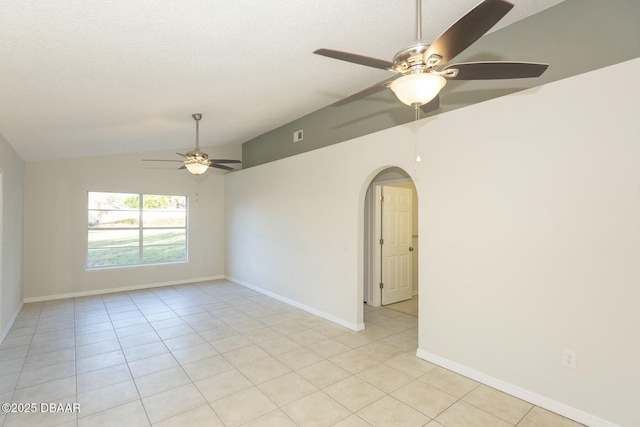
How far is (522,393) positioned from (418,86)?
2664 millimetres

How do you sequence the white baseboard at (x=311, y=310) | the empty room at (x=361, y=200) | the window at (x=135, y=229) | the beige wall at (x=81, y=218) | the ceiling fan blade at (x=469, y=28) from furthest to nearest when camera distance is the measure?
1. the window at (x=135, y=229)
2. the beige wall at (x=81, y=218)
3. the white baseboard at (x=311, y=310)
4. the empty room at (x=361, y=200)
5. the ceiling fan blade at (x=469, y=28)

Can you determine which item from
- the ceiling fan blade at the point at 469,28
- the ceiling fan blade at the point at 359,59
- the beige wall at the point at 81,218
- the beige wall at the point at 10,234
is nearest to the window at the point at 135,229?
the beige wall at the point at 81,218

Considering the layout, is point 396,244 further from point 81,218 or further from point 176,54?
point 81,218

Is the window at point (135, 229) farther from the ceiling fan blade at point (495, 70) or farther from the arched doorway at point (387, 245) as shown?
the ceiling fan blade at point (495, 70)

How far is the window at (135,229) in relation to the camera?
622cm

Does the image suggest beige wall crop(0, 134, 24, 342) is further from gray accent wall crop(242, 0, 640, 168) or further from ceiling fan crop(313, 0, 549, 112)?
gray accent wall crop(242, 0, 640, 168)

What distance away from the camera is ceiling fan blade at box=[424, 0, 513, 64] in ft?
4.02

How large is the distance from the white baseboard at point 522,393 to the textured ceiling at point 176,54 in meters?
3.14

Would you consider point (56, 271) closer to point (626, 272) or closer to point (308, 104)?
point (308, 104)

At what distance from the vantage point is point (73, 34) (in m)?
2.02

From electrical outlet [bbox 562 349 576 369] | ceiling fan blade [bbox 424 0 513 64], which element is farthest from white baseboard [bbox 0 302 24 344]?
electrical outlet [bbox 562 349 576 369]

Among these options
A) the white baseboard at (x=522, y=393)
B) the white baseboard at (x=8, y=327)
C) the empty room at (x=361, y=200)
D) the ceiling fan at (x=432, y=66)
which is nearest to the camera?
the ceiling fan at (x=432, y=66)

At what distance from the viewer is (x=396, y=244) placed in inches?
217

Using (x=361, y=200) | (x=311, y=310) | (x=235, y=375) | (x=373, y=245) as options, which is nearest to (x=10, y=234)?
(x=235, y=375)
